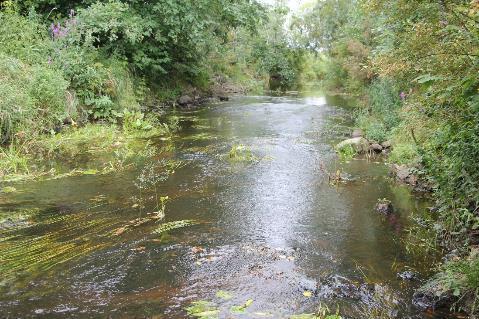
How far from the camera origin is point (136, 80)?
15.6 metres

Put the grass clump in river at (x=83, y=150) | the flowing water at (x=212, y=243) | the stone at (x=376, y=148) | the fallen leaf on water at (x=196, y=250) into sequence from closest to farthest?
the flowing water at (x=212, y=243), the fallen leaf on water at (x=196, y=250), the grass clump in river at (x=83, y=150), the stone at (x=376, y=148)

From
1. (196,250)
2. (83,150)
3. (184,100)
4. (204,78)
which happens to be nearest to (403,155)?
(196,250)

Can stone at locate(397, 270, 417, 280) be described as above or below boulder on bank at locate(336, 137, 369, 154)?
below

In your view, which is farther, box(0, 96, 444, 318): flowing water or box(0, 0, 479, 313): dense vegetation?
box(0, 0, 479, 313): dense vegetation

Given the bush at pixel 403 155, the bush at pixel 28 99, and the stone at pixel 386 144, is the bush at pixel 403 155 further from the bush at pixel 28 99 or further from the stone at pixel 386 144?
the bush at pixel 28 99

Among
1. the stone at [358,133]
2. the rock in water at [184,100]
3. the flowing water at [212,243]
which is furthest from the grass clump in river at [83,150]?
the rock in water at [184,100]

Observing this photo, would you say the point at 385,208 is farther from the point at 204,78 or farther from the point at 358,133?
the point at 204,78

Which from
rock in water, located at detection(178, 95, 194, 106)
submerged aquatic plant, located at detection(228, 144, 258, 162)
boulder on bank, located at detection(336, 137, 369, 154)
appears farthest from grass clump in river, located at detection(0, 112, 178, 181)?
rock in water, located at detection(178, 95, 194, 106)

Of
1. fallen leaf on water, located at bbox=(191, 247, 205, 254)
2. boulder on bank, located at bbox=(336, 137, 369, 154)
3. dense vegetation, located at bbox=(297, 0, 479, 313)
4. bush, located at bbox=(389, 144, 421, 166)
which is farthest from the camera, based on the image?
boulder on bank, located at bbox=(336, 137, 369, 154)

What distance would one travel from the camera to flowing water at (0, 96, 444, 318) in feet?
12.4

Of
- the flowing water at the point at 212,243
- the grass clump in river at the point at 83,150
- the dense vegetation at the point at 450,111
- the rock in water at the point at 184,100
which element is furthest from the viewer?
the rock in water at the point at 184,100

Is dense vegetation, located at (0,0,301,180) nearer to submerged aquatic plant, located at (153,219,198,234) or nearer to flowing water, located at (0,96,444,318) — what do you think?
flowing water, located at (0,96,444,318)

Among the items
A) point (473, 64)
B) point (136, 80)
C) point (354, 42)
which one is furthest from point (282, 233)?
point (354, 42)

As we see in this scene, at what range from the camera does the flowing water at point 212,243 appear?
379 centimetres
